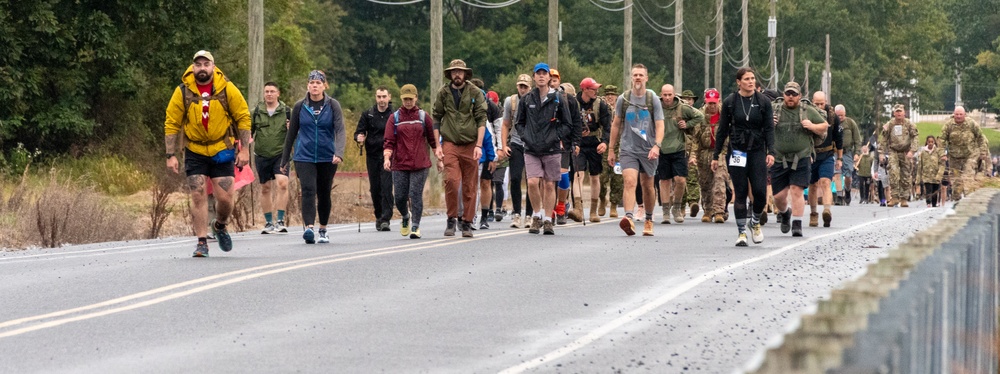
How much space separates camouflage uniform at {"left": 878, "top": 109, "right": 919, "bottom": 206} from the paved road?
14117mm

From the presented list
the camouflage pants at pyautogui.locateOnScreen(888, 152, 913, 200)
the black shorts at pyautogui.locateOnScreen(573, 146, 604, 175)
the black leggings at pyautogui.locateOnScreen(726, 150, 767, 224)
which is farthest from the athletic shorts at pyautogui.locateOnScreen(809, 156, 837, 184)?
the camouflage pants at pyautogui.locateOnScreen(888, 152, 913, 200)

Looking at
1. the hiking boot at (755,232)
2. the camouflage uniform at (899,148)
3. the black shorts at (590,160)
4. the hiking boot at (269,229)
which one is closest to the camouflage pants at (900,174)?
the camouflage uniform at (899,148)

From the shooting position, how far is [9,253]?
16.0 meters

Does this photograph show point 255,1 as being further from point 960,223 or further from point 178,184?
point 960,223

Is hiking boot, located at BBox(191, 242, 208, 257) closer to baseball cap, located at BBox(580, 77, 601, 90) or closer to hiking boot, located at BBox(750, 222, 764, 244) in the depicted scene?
hiking boot, located at BBox(750, 222, 764, 244)

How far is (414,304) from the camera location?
34.4 ft

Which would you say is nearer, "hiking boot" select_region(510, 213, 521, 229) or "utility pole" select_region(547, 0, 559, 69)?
"hiking boot" select_region(510, 213, 521, 229)

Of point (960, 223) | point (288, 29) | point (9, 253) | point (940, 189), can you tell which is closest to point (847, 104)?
point (288, 29)

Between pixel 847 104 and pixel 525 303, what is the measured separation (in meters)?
85.3

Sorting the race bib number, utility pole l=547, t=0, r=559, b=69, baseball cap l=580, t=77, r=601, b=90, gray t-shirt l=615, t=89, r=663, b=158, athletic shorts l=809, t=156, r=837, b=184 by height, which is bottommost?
athletic shorts l=809, t=156, r=837, b=184

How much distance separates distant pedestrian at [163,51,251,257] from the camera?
1422 cm

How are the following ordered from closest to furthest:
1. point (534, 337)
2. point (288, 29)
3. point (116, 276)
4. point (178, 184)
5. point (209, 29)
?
point (534, 337) < point (116, 276) < point (178, 184) < point (209, 29) < point (288, 29)

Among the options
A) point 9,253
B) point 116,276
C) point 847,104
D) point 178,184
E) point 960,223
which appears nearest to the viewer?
A: point 960,223

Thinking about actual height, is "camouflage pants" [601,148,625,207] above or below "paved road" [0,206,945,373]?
above
